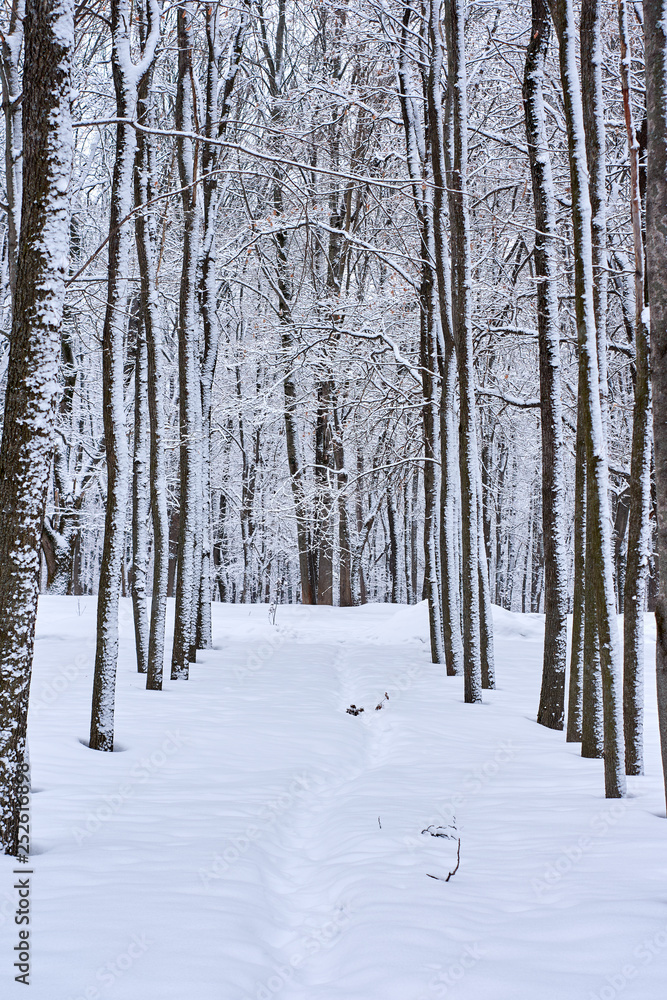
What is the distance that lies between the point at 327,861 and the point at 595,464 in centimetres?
297

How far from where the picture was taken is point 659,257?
9.14ft

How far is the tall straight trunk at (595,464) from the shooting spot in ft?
14.8

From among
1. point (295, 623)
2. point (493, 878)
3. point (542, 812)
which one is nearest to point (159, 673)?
point (542, 812)

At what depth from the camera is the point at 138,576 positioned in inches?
364

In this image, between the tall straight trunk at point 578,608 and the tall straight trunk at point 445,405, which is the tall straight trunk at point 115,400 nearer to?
the tall straight trunk at point 578,608

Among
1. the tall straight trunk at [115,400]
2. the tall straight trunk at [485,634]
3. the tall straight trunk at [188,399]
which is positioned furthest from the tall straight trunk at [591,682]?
the tall straight trunk at [188,399]

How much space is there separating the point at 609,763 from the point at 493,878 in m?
1.49

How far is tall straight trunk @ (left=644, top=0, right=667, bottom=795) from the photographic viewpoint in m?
2.69

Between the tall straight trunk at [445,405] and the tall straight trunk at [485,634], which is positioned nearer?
the tall straight trunk at [485,634]

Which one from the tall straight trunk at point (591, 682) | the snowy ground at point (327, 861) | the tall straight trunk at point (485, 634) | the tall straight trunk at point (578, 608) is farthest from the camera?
the tall straight trunk at point (485, 634)

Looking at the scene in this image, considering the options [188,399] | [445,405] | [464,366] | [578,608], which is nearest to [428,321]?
[445,405]

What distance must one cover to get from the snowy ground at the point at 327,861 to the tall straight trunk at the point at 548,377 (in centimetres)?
86

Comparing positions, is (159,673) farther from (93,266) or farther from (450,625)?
(93,266)

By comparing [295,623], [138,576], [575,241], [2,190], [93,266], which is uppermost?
[93,266]
